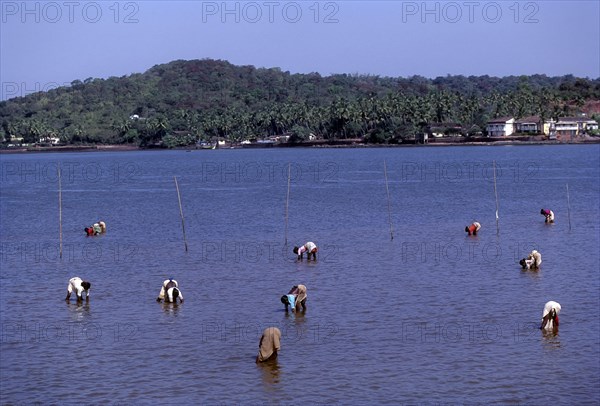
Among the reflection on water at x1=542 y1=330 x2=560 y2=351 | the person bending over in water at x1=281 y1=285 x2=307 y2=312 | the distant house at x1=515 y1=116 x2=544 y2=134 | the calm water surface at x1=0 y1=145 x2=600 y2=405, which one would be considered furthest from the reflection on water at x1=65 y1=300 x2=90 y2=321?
the distant house at x1=515 y1=116 x2=544 y2=134

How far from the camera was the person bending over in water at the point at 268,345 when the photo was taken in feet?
78.2

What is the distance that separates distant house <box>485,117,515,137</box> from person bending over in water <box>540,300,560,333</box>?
168530mm

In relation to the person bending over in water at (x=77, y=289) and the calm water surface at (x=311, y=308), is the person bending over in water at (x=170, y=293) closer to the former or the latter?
the calm water surface at (x=311, y=308)

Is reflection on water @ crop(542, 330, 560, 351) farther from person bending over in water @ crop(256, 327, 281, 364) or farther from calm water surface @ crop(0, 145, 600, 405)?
person bending over in water @ crop(256, 327, 281, 364)

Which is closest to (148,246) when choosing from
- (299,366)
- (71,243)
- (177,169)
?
(71,243)

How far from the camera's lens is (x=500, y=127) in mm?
191875

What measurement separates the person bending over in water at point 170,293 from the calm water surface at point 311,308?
13.7 inches

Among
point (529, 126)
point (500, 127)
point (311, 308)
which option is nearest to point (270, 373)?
point (311, 308)

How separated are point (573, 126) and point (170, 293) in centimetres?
17198

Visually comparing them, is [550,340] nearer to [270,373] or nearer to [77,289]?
[270,373]

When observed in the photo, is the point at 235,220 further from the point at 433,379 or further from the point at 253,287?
the point at 433,379

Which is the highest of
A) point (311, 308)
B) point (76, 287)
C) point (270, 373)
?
point (76, 287)

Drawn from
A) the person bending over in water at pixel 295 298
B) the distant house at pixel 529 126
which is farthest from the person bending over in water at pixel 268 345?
the distant house at pixel 529 126

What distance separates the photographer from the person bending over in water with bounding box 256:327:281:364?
78.2 ft
